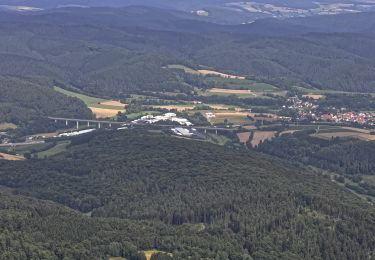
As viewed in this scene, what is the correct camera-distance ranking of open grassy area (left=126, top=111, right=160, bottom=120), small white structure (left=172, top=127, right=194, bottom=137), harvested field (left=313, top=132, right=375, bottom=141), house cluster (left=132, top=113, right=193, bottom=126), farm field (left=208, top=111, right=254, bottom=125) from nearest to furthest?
harvested field (left=313, top=132, right=375, bottom=141), small white structure (left=172, top=127, right=194, bottom=137), house cluster (left=132, top=113, right=193, bottom=126), farm field (left=208, top=111, right=254, bottom=125), open grassy area (left=126, top=111, right=160, bottom=120)

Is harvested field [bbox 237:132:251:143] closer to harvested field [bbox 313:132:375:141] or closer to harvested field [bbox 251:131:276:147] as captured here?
harvested field [bbox 251:131:276:147]

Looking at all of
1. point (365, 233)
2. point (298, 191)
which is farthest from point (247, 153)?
point (365, 233)

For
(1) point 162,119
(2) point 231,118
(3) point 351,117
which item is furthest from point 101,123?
(3) point 351,117

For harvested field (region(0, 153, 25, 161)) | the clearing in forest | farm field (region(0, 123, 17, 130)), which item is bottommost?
harvested field (region(0, 153, 25, 161))

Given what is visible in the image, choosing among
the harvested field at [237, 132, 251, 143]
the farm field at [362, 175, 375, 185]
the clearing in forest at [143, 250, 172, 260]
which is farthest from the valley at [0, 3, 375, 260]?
the farm field at [362, 175, 375, 185]

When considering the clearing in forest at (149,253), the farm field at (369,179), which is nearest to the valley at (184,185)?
the clearing in forest at (149,253)

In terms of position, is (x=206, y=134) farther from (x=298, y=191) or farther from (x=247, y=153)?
(x=298, y=191)

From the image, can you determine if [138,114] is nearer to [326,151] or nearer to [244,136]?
[244,136]
